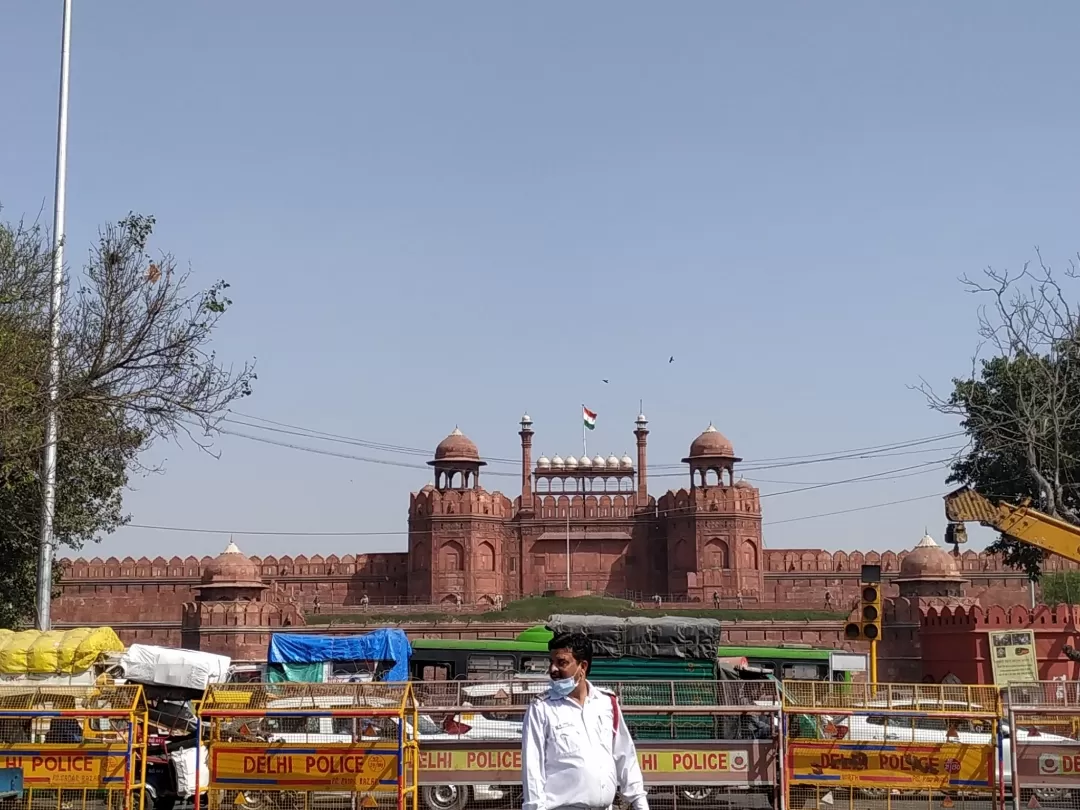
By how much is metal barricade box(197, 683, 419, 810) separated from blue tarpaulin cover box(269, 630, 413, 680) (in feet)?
35.0

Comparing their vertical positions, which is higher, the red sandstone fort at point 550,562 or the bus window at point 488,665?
the red sandstone fort at point 550,562

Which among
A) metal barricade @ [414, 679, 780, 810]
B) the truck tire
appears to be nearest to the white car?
metal barricade @ [414, 679, 780, 810]

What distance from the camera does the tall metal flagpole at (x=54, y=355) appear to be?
1581 cm

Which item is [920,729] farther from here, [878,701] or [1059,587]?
[1059,587]

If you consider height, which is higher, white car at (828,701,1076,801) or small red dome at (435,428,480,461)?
small red dome at (435,428,480,461)

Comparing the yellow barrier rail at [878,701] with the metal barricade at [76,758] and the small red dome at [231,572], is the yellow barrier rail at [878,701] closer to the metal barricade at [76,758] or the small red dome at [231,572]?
the metal barricade at [76,758]

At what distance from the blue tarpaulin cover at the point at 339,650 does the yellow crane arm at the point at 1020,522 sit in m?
9.17

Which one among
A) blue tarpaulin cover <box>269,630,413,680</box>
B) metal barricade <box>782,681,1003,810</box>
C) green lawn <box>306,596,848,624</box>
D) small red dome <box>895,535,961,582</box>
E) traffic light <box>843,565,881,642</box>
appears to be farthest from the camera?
green lawn <box>306,596,848,624</box>

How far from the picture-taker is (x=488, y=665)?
23.8 metres

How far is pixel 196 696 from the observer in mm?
13719

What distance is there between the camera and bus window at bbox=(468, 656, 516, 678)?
23656mm

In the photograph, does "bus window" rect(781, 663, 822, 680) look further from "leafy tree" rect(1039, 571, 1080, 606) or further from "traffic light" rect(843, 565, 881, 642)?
"leafy tree" rect(1039, 571, 1080, 606)

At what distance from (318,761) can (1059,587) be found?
41210mm

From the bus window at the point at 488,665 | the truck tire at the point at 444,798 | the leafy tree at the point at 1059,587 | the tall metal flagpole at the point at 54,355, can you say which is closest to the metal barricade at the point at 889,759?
the truck tire at the point at 444,798
